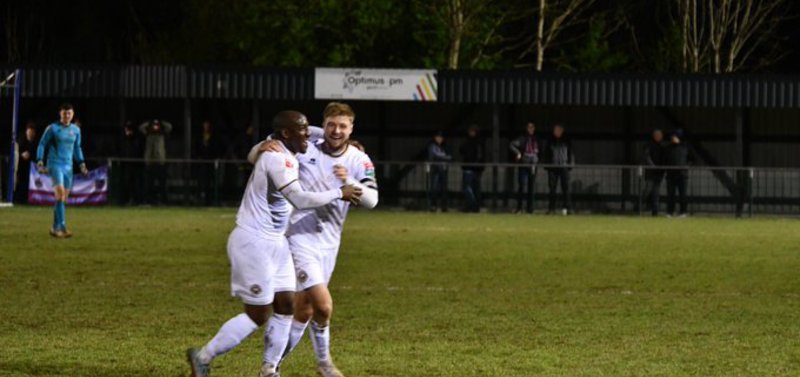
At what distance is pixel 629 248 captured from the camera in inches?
986

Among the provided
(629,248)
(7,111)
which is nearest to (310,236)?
(629,248)

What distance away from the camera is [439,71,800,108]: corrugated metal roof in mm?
38094

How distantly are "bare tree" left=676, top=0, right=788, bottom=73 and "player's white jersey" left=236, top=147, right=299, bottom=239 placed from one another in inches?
1540

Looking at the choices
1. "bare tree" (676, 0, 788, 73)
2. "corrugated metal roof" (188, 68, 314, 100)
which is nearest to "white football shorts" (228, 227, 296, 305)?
"corrugated metal roof" (188, 68, 314, 100)

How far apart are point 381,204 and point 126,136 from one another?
5.88 meters

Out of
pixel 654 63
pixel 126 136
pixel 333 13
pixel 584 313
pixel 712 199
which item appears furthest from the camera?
pixel 654 63

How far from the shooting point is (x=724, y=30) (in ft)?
166

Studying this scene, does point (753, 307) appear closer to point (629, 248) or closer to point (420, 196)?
point (629, 248)

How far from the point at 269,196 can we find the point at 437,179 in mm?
25393

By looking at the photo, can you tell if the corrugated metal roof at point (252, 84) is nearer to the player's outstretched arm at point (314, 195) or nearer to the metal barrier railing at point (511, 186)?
the metal barrier railing at point (511, 186)

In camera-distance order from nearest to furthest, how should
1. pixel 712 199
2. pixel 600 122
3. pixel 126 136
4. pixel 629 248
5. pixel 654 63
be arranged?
pixel 629 248 → pixel 712 199 → pixel 126 136 → pixel 600 122 → pixel 654 63

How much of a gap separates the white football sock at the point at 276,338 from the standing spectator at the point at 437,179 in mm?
24808

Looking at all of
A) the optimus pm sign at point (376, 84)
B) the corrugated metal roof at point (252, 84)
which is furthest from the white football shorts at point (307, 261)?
the corrugated metal roof at point (252, 84)

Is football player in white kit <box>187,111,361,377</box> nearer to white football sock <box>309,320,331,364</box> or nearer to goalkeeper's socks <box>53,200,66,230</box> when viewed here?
white football sock <box>309,320,331,364</box>
